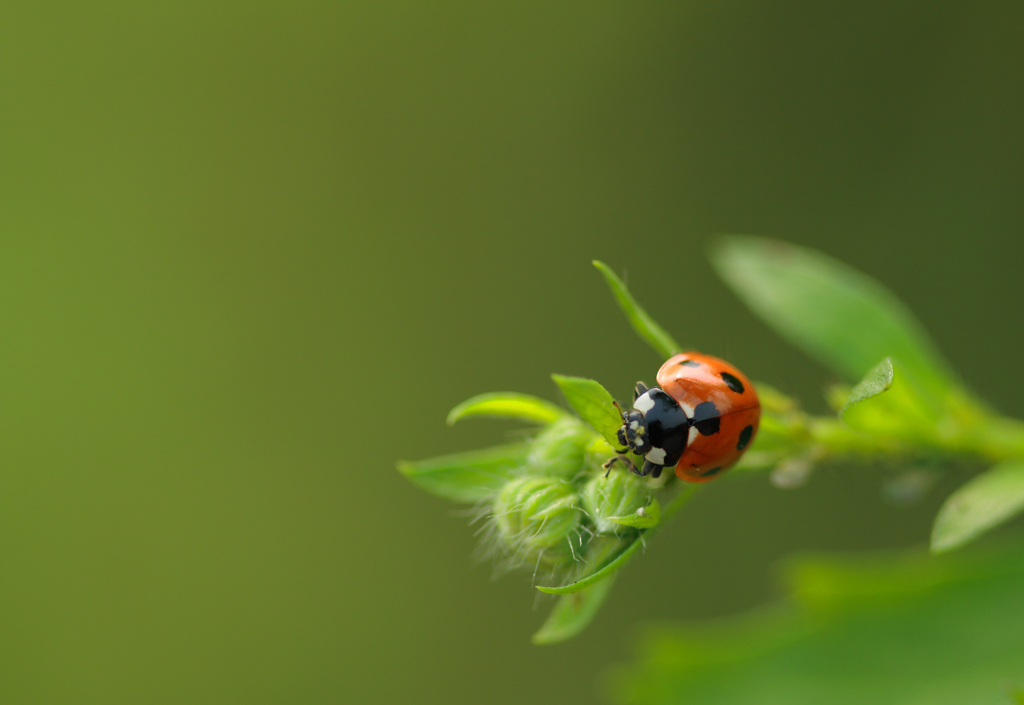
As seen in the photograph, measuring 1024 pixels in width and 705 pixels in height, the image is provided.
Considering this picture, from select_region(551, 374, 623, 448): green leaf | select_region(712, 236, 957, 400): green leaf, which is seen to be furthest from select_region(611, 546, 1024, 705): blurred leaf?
select_region(551, 374, 623, 448): green leaf

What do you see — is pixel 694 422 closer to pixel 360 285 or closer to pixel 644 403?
pixel 644 403

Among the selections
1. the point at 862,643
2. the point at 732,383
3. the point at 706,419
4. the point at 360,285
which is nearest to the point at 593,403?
the point at 706,419

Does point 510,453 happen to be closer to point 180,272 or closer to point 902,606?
point 902,606

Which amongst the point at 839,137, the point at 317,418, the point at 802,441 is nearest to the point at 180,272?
the point at 317,418

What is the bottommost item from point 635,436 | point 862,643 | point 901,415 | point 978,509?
point 862,643

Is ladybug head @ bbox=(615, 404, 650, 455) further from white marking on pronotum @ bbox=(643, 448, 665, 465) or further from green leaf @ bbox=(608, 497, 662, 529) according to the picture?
green leaf @ bbox=(608, 497, 662, 529)

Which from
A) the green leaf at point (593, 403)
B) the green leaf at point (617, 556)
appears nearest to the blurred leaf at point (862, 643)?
the green leaf at point (617, 556)

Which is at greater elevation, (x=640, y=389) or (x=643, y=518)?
(x=640, y=389)
